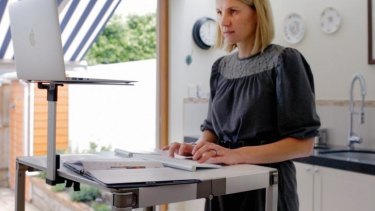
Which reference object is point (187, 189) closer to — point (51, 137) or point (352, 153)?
point (51, 137)

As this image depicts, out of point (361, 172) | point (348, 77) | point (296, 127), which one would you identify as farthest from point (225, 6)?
point (348, 77)

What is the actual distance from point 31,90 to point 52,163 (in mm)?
3038

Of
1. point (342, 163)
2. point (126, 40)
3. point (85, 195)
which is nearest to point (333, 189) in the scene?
point (342, 163)

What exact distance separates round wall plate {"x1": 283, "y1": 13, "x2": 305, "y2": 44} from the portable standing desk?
Result: 2.12 metres

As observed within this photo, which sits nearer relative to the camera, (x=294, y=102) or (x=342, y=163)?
(x=294, y=102)

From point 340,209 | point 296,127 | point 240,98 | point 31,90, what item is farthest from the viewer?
point 31,90

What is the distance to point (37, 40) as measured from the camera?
1.18 metres

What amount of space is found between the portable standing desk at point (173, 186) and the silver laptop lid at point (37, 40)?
0.06 m

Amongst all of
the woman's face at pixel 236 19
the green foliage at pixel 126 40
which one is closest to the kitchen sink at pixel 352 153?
the woman's face at pixel 236 19

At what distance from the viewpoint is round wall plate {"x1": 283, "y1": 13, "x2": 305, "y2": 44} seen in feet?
10.0

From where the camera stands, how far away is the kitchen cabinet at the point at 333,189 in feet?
6.91

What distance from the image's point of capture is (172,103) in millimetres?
4156

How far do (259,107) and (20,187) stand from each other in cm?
75

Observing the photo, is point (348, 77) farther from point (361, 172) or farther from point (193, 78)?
point (193, 78)
